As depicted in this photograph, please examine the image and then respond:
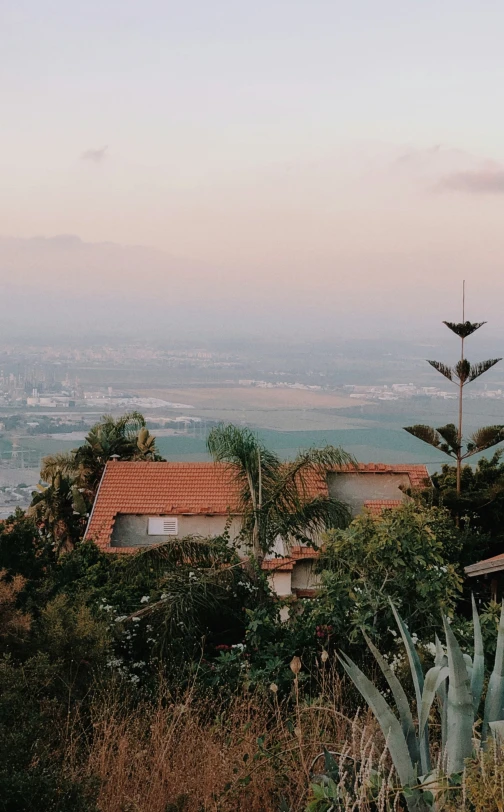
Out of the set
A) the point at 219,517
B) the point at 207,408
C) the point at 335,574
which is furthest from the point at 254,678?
the point at 207,408

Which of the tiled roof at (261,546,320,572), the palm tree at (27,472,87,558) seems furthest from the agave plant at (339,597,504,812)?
the palm tree at (27,472,87,558)

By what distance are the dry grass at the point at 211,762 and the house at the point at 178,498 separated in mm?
12336

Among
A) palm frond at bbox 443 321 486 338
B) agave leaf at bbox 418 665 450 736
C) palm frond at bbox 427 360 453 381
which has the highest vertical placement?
palm frond at bbox 443 321 486 338

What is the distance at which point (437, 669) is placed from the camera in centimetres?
357

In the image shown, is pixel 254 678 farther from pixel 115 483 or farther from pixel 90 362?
pixel 90 362

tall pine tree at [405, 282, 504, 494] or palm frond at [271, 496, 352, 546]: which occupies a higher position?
tall pine tree at [405, 282, 504, 494]

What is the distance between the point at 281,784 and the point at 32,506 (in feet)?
60.7

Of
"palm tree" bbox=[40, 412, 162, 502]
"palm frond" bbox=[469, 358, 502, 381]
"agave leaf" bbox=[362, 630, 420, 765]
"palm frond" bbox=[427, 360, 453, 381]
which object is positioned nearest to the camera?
"agave leaf" bbox=[362, 630, 420, 765]

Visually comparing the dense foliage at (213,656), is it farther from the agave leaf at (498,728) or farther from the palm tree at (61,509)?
the palm tree at (61,509)

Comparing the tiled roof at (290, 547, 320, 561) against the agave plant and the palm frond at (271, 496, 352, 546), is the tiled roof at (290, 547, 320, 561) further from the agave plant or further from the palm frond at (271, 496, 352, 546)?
the agave plant

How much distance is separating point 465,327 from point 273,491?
707 centimetres

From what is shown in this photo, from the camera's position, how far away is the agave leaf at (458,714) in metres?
3.44

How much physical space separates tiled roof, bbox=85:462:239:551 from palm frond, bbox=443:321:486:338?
19.2 ft

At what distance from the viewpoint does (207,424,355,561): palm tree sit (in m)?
9.25
